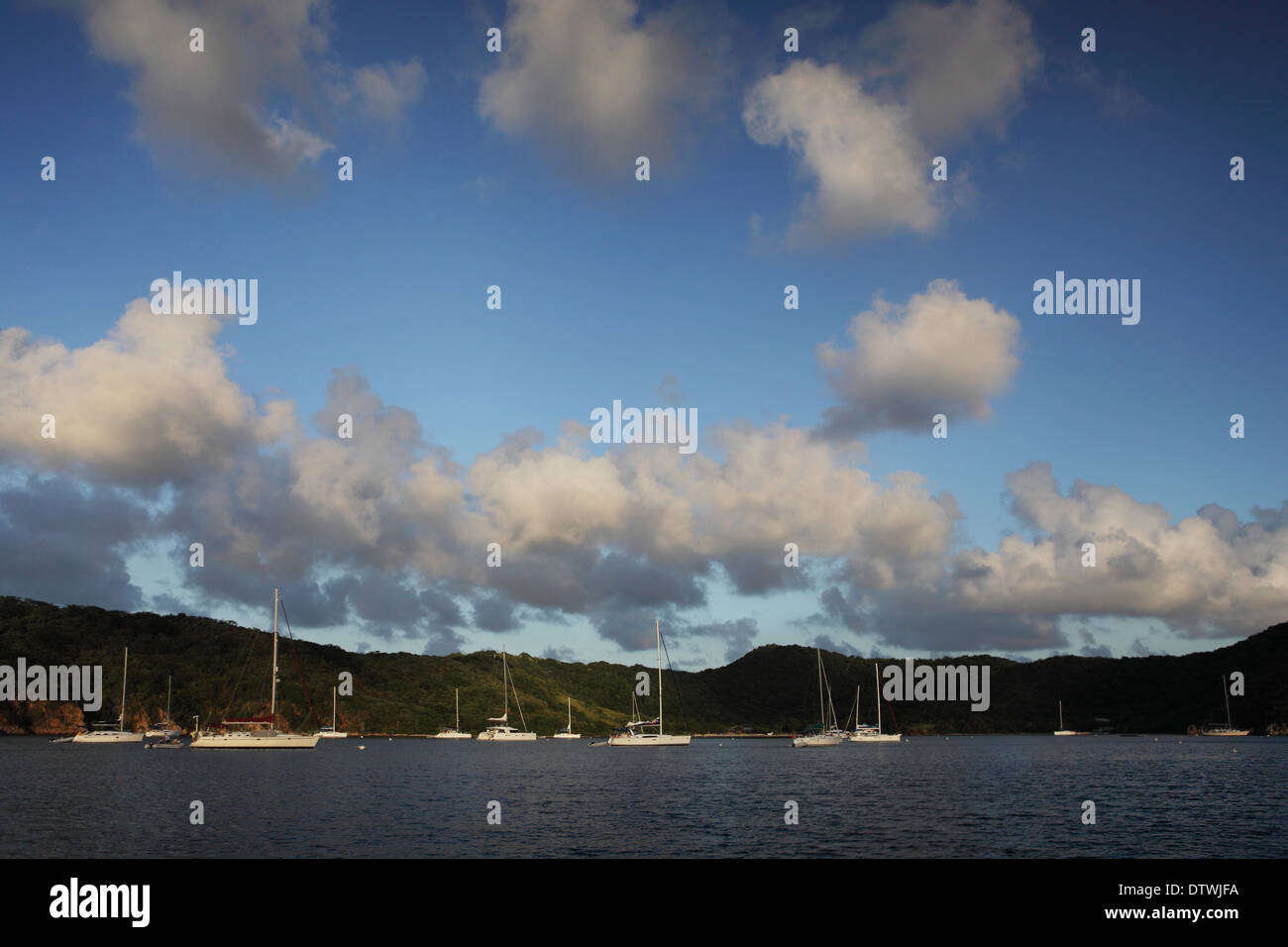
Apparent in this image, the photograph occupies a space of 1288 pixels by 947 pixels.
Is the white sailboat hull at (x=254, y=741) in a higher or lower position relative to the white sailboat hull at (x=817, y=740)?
higher

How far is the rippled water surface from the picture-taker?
46.7 metres

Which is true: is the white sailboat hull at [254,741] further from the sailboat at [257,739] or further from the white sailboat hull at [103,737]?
the white sailboat hull at [103,737]

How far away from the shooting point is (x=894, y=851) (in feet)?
149

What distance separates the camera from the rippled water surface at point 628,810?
1839 inches

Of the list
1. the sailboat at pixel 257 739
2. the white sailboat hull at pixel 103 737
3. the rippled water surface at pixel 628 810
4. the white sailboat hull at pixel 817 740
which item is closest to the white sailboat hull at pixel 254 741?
the sailboat at pixel 257 739

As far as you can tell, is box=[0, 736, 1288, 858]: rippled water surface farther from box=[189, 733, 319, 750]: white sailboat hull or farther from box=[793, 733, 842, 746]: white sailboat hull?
box=[793, 733, 842, 746]: white sailboat hull

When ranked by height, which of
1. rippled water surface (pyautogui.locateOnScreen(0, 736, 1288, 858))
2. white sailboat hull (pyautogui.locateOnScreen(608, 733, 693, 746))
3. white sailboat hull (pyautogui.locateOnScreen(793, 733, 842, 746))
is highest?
rippled water surface (pyautogui.locateOnScreen(0, 736, 1288, 858))

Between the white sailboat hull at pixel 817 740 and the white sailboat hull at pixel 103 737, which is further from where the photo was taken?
the white sailboat hull at pixel 817 740

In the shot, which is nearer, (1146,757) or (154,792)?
(154,792)

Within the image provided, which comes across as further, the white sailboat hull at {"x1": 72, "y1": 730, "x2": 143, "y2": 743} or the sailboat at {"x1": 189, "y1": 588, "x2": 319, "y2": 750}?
the white sailboat hull at {"x1": 72, "y1": 730, "x2": 143, "y2": 743}

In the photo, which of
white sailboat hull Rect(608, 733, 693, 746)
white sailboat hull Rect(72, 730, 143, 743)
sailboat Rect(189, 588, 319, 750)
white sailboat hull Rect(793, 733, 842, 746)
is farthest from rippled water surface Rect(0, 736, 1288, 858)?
white sailboat hull Rect(793, 733, 842, 746)
